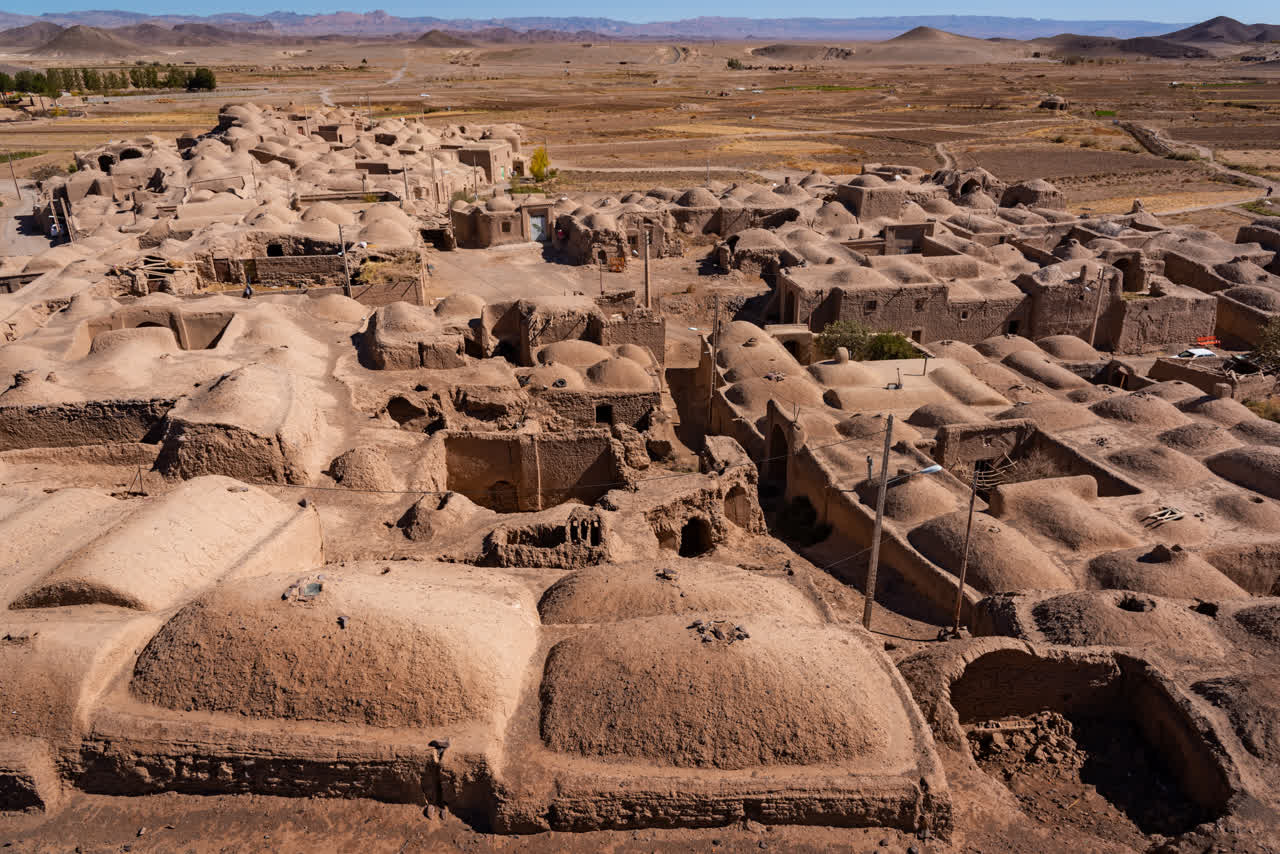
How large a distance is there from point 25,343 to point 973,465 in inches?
833

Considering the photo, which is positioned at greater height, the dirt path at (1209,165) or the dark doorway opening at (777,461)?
the dirt path at (1209,165)

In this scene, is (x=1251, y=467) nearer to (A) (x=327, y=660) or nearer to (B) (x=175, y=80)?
(A) (x=327, y=660)

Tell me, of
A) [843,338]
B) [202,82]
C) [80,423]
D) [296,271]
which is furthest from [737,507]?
[202,82]

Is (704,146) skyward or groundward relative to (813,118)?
groundward

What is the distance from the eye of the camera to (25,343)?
20594 mm

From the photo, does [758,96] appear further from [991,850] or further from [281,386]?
[991,850]

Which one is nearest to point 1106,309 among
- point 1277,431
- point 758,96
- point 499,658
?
point 1277,431

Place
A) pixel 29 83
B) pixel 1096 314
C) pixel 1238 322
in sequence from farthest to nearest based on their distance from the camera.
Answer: pixel 29 83
pixel 1238 322
pixel 1096 314

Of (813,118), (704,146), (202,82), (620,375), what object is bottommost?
(620,375)

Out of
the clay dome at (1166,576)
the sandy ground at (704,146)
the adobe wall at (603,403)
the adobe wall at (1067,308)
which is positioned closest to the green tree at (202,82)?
the sandy ground at (704,146)

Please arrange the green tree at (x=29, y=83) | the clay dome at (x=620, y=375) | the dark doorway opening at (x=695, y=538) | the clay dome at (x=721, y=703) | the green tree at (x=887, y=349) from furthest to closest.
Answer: the green tree at (x=29, y=83) < the green tree at (x=887, y=349) < the clay dome at (x=620, y=375) < the dark doorway opening at (x=695, y=538) < the clay dome at (x=721, y=703)

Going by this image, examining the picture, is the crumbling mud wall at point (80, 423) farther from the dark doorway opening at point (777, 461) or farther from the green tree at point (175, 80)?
the green tree at point (175, 80)

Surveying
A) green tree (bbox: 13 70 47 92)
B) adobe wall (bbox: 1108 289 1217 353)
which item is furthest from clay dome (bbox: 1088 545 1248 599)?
green tree (bbox: 13 70 47 92)

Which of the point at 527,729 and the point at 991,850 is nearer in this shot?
the point at 991,850
